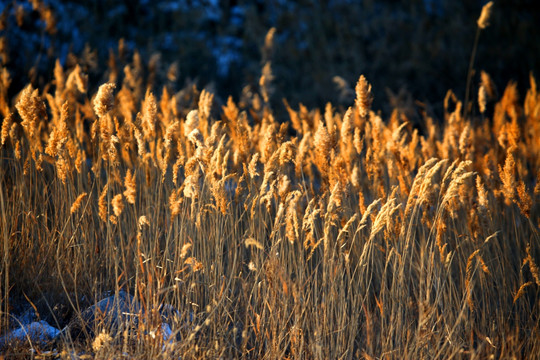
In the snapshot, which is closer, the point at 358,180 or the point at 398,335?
the point at 398,335

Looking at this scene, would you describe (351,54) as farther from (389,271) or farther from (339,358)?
(339,358)

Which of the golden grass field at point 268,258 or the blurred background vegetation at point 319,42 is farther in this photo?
the blurred background vegetation at point 319,42

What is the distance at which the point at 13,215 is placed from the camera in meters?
2.52

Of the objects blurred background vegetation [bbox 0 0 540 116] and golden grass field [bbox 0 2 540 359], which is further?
blurred background vegetation [bbox 0 0 540 116]

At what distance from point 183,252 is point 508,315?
62.7 inches

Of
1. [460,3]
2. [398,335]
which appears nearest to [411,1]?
[460,3]

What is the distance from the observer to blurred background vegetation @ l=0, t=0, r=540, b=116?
7617 millimetres

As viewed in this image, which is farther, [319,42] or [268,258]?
[319,42]

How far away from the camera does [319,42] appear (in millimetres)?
8273

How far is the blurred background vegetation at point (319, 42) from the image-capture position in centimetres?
762

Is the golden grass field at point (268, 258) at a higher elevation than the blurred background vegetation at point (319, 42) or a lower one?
lower

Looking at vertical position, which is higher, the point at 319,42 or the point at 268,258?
the point at 319,42

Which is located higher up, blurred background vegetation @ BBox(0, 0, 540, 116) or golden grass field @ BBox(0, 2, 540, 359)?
blurred background vegetation @ BBox(0, 0, 540, 116)

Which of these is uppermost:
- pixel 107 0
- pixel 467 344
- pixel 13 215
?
A: pixel 107 0
